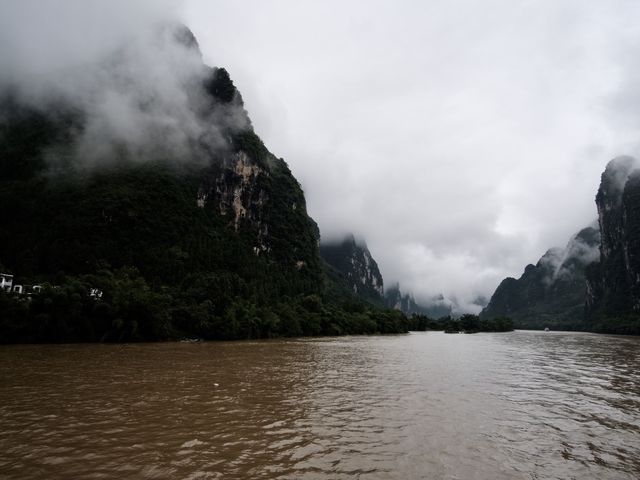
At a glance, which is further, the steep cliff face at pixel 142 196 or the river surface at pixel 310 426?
the steep cliff face at pixel 142 196

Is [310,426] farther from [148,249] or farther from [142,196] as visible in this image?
[142,196]

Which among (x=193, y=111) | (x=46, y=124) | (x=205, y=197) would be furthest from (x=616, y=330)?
(x=46, y=124)

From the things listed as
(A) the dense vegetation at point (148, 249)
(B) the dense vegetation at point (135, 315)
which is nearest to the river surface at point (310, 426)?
(B) the dense vegetation at point (135, 315)

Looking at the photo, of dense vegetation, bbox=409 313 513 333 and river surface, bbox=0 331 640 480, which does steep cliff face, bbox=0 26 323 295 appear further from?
river surface, bbox=0 331 640 480

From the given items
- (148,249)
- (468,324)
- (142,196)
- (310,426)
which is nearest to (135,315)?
(310,426)

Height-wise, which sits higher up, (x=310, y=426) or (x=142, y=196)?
(x=142, y=196)

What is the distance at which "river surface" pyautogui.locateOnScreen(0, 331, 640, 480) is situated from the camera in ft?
33.5

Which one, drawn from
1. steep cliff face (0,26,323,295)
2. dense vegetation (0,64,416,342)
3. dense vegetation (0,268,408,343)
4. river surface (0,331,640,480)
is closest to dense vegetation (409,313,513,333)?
dense vegetation (0,64,416,342)

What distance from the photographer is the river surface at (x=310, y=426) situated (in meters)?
10.2

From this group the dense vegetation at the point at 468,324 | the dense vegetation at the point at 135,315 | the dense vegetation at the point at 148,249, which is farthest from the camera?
the dense vegetation at the point at 468,324

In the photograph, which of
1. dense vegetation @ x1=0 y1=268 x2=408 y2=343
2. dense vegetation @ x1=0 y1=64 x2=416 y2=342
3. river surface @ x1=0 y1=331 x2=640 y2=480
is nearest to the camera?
river surface @ x1=0 y1=331 x2=640 y2=480

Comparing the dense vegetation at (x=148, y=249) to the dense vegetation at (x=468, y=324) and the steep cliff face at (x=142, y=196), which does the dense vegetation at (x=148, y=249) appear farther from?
the dense vegetation at (x=468, y=324)

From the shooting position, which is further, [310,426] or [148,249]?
[148,249]

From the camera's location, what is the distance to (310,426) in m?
14.3
